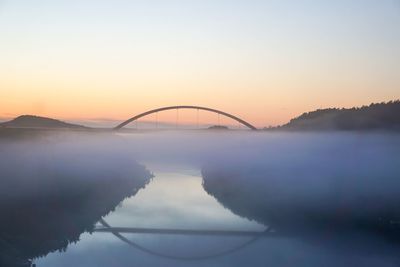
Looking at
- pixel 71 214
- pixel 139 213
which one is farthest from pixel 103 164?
pixel 71 214

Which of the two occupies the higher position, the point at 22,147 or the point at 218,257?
the point at 22,147

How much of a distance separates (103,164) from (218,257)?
34918 millimetres

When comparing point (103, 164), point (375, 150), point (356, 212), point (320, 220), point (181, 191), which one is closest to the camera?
point (320, 220)

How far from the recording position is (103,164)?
55281 millimetres

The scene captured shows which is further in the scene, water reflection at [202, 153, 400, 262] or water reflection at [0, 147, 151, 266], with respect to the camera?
water reflection at [202, 153, 400, 262]

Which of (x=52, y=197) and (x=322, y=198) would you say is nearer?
(x=52, y=197)

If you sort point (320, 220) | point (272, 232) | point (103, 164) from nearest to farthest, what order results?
point (272, 232)
point (320, 220)
point (103, 164)

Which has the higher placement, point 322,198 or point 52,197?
point 52,197

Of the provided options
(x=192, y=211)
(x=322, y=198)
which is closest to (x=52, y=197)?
(x=192, y=211)

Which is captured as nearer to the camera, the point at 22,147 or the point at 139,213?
the point at 139,213

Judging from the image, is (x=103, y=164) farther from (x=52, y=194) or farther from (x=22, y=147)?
(x=52, y=194)

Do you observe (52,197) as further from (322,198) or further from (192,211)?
(322,198)

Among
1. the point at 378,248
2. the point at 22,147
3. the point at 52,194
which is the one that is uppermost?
the point at 22,147

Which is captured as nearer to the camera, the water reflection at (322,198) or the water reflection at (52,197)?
the water reflection at (52,197)
